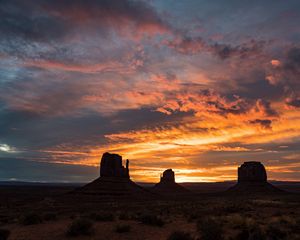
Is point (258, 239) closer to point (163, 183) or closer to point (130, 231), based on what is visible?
point (130, 231)

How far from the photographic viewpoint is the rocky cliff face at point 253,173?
12775 cm

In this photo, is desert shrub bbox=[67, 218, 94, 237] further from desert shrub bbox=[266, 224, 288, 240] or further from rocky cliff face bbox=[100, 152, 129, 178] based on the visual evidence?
rocky cliff face bbox=[100, 152, 129, 178]

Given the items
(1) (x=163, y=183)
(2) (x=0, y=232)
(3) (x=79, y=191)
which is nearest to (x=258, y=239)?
(2) (x=0, y=232)

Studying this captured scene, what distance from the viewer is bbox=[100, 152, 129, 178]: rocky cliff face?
10831 centimetres

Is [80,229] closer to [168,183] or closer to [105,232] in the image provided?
[105,232]

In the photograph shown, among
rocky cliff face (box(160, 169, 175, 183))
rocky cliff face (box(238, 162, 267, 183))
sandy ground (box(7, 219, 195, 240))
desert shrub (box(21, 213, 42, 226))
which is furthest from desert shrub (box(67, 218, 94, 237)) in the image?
rocky cliff face (box(160, 169, 175, 183))

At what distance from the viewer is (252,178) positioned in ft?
418

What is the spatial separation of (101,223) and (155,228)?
14.9 feet

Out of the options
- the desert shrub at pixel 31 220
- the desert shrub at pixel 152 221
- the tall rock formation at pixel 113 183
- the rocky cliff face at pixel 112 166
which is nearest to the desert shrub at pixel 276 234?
the desert shrub at pixel 152 221

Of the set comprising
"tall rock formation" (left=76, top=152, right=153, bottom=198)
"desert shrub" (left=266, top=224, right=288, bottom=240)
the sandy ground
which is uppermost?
"tall rock formation" (left=76, top=152, right=153, bottom=198)

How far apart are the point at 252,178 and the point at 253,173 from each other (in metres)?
2.12

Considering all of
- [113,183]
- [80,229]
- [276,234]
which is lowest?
[80,229]

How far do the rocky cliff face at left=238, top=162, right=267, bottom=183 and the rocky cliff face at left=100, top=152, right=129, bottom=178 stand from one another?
4932 cm

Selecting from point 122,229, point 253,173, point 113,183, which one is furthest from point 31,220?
point 253,173
